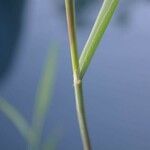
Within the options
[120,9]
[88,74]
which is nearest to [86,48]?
[88,74]

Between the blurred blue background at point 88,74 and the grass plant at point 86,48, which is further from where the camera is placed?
the blurred blue background at point 88,74

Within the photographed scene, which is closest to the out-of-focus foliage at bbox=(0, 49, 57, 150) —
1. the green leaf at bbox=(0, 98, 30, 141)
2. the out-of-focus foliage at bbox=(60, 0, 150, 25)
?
the green leaf at bbox=(0, 98, 30, 141)

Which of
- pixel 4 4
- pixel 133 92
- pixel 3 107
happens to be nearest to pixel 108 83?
pixel 133 92

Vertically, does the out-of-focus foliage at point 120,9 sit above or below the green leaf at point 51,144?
below

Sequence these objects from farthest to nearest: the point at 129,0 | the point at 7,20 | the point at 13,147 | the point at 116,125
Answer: the point at 129,0, the point at 7,20, the point at 116,125, the point at 13,147

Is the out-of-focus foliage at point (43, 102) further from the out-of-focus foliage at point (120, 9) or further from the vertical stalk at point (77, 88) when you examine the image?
the out-of-focus foliage at point (120, 9)

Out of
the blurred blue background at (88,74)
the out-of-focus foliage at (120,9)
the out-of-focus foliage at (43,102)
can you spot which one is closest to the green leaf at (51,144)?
the out-of-focus foliage at (43,102)

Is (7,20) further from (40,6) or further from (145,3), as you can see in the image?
(145,3)
